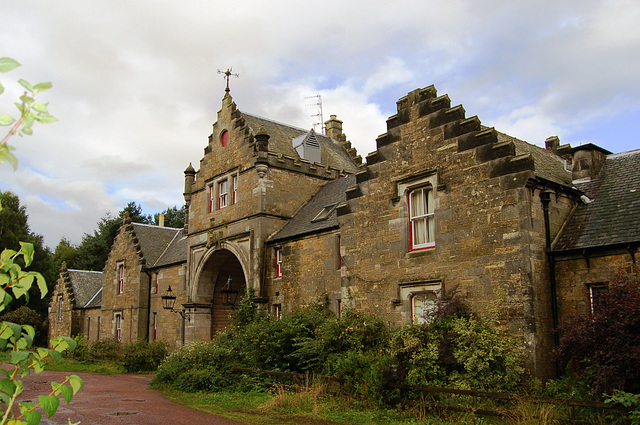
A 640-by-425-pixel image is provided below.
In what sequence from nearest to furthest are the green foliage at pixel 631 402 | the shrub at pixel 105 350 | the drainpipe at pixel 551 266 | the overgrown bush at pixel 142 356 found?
the green foliage at pixel 631 402 → the drainpipe at pixel 551 266 → the overgrown bush at pixel 142 356 → the shrub at pixel 105 350

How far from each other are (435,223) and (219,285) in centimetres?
1579

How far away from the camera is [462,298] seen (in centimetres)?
1512

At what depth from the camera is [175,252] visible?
34688mm

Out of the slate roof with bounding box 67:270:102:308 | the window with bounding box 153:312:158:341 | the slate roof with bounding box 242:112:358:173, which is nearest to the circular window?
the slate roof with bounding box 242:112:358:173

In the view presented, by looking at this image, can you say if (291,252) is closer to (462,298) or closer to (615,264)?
(462,298)

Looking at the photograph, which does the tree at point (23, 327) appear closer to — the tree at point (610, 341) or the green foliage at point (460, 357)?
the tree at point (610, 341)

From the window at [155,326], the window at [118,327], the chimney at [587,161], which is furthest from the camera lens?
the window at [118,327]

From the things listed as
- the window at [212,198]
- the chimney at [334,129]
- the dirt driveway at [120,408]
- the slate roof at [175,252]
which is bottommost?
the dirt driveway at [120,408]

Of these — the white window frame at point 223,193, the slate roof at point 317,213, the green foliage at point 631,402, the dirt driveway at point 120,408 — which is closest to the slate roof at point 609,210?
the green foliage at point 631,402

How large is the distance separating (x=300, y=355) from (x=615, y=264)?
29.5ft

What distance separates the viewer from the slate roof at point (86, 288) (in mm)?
43344

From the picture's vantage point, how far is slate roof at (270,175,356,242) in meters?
22.7

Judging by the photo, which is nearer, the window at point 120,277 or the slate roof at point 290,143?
the slate roof at point 290,143

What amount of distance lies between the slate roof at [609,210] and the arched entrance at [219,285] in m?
17.0
